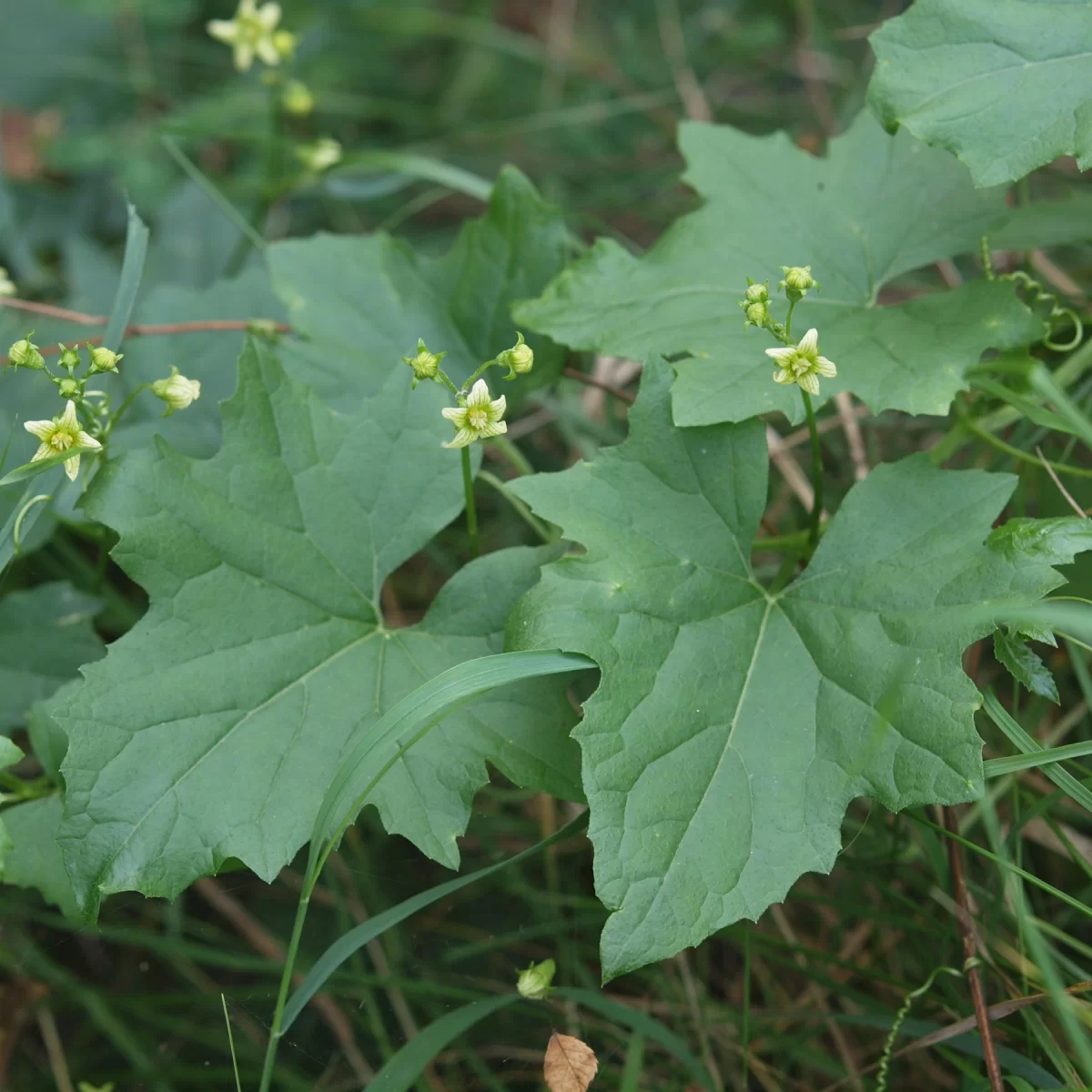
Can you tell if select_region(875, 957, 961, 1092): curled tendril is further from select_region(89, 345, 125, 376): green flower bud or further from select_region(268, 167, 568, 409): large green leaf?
select_region(89, 345, 125, 376): green flower bud

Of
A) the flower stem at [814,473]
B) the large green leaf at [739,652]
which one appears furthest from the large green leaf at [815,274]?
the large green leaf at [739,652]

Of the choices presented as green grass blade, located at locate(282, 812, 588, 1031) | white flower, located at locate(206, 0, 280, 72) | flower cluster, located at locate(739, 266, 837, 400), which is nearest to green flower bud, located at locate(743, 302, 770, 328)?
flower cluster, located at locate(739, 266, 837, 400)

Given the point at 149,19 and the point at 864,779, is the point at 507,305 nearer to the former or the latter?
the point at 864,779

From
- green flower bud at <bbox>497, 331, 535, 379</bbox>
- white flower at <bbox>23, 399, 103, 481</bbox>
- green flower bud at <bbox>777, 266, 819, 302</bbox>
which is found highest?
green flower bud at <bbox>777, 266, 819, 302</bbox>

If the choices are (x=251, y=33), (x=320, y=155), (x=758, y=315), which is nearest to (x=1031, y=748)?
(x=758, y=315)

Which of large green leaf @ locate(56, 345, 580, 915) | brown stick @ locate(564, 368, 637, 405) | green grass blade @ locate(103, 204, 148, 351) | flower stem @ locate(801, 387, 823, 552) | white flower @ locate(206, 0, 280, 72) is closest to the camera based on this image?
large green leaf @ locate(56, 345, 580, 915)

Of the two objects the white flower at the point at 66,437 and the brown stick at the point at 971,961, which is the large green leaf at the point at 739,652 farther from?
the white flower at the point at 66,437

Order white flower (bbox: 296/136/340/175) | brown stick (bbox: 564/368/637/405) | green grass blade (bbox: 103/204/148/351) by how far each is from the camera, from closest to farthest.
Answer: green grass blade (bbox: 103/204/148/351), brown stick (bbox: 564/368/637/405), white flower (bbox: 296/136/340/175)
